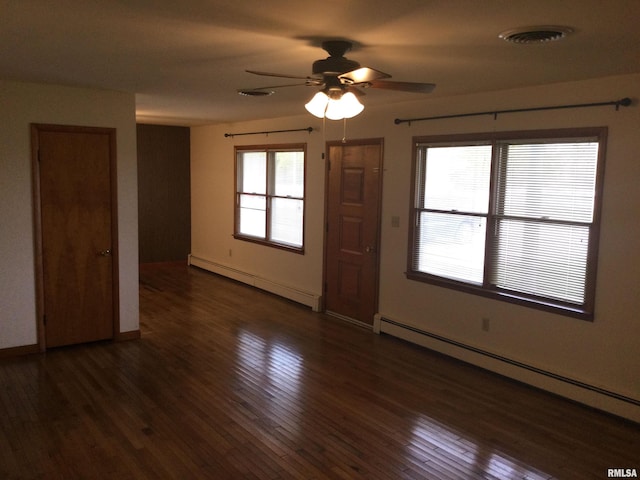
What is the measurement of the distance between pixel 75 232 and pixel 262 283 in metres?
3.04

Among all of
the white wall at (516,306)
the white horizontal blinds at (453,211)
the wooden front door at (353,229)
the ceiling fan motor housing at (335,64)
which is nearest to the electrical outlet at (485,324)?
the white wall at (516,306)

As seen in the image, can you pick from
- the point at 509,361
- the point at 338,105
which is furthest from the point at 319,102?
the point at 509,361

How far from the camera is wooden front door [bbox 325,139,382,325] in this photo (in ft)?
18.7

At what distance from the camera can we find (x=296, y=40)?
289cm

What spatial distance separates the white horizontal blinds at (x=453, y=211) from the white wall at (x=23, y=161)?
2952 mm

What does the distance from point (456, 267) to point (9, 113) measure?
13.6ft

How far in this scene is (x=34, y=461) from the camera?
3.04m

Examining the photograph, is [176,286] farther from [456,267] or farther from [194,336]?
[456,267]

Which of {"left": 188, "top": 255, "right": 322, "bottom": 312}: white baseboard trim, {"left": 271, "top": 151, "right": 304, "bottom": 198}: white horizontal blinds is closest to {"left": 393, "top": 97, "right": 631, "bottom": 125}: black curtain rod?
{"left": 271, "top": 151, "right": 304, "bottom": 198}: white horizontal blinds

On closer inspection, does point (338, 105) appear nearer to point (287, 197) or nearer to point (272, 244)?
point (287, 197)

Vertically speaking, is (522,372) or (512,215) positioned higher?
(512,215)

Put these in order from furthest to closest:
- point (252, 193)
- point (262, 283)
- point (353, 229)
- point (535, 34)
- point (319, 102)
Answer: point (252, 193) → point (262, 283) → point (353, 229) → point (319, 102) → point (535, 34)

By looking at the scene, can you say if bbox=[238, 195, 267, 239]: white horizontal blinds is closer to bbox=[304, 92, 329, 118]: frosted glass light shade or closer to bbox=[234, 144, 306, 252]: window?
bbox=[234, 144, 306, 252]: window

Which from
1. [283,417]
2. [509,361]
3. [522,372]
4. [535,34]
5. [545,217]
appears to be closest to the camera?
[535,34]
